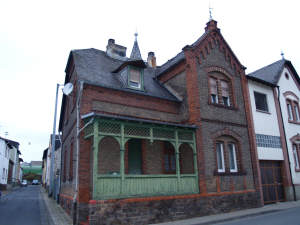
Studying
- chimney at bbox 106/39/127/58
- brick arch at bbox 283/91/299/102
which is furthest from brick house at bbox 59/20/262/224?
brick arch at bbox 283/91/299/102

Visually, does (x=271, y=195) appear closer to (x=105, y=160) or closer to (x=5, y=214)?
(x=105, y=160)

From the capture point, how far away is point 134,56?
21.6 metres

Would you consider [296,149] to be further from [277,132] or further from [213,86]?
[213,86]

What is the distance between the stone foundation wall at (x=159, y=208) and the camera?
9.03 meters

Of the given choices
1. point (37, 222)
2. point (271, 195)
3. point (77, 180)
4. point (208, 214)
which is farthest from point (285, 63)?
point (37, 222)

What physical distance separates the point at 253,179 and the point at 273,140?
411 cm

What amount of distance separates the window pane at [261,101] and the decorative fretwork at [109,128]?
1155 centimetres

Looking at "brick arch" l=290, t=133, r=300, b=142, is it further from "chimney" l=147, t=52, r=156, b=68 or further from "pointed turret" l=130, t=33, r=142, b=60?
"pointed turret" l=130, t=33, r=142, b=60

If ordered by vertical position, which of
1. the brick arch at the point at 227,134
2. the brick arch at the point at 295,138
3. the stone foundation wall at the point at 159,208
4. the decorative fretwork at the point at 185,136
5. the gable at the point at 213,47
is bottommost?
the stone foundation wall at the point at 159,208

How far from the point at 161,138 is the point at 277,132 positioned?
10.6 meters

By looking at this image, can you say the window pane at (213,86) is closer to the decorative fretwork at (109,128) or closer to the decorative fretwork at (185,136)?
the decorative fretwork at (185,136)

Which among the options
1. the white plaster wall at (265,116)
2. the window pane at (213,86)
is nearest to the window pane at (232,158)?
the white plaster wall at (265,116)

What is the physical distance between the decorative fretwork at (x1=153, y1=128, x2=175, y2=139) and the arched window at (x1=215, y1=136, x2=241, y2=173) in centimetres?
323

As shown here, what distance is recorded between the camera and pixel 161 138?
37.4 ft
